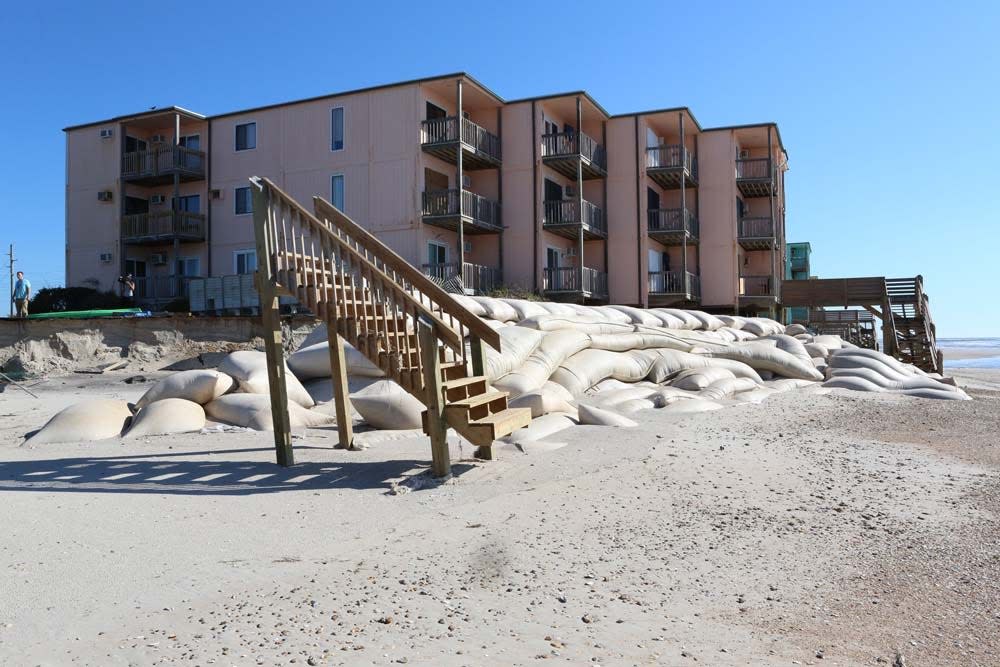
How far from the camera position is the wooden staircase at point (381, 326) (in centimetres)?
540

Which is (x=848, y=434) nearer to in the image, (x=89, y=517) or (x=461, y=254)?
(x=89, y=517)

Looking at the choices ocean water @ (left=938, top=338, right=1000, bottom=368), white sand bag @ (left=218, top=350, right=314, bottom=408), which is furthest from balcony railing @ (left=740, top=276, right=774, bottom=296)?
white sand bag @ (left=218, top=350, right=314, bottom=408)

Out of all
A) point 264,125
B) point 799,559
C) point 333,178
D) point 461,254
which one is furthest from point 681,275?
point 799,559

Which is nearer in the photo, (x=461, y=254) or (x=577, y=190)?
(x=461, y=254)

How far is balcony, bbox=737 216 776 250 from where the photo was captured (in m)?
27.5

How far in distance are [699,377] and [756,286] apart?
64.3 feet

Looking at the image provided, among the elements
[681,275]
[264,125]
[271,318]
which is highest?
[264,125]

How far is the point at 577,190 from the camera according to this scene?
24734mm

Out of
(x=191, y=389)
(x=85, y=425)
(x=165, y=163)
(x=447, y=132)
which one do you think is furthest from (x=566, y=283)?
(x=85, y=425)

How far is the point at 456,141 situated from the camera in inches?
849

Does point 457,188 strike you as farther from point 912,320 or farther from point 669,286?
point 912,320

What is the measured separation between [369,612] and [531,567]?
0.87 meters

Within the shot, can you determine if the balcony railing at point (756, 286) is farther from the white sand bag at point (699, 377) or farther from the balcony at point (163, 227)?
the balcony at point (163, 227)

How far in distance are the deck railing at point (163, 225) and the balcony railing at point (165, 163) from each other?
1288 millimetres
